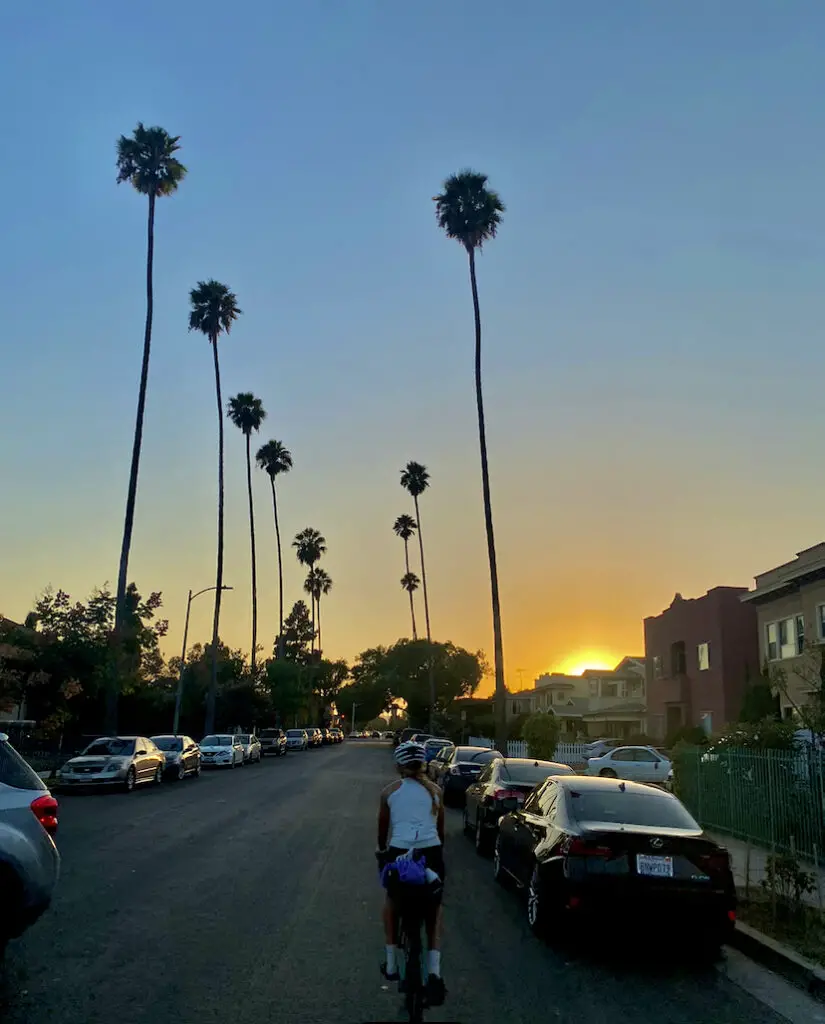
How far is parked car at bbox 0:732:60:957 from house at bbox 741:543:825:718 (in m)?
22.5

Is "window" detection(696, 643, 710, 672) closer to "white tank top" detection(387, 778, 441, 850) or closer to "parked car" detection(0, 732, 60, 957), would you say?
"white tank top" detection(387, 778, 441, 850)

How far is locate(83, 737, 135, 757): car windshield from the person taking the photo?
26438 millimetres

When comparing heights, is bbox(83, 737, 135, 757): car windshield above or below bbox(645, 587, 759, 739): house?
below

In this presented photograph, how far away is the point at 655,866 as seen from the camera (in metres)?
7.99

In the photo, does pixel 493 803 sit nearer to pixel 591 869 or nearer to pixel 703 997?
pixel 591 869

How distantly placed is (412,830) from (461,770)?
17.7 metres

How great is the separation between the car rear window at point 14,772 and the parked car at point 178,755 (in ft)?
79.1

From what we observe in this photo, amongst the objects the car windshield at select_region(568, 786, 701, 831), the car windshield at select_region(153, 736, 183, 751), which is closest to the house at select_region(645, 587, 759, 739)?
the car windshield at select_region(153, 736, 183, 751)

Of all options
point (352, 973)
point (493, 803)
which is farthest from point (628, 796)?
point (493, 803)

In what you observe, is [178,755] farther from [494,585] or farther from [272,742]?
[272,742]

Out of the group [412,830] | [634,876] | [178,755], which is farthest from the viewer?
[178,755]

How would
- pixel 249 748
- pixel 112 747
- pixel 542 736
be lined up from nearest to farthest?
pixel 112 747, pixel 542 736, pixel 249 748

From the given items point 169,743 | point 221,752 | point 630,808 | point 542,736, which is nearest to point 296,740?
point 221,752

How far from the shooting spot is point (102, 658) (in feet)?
104
